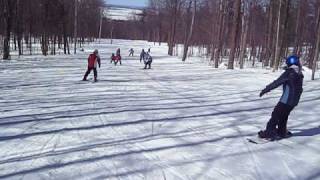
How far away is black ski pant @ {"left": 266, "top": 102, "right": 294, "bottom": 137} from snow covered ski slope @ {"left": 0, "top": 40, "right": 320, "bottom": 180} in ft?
0.92

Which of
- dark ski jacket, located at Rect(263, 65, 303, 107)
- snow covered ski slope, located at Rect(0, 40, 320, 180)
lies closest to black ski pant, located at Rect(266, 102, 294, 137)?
dark ski jacket, located at Rect(263, 65, 303, 107)

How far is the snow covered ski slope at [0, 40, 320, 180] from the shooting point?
7449 millimetres

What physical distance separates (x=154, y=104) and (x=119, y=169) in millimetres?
7751

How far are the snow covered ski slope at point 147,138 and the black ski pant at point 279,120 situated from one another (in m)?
0.28

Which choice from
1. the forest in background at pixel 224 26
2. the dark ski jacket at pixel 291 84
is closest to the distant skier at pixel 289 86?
the dark ski jacket at pixel 291 84

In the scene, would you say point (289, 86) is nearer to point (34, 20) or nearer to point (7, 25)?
point (7, 25)

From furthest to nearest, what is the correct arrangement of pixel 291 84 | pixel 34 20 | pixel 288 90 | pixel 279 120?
pixel 34 20 → pixel 279 120 → pixel 288 90 → pixel 291 84

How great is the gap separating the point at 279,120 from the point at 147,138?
117 inches

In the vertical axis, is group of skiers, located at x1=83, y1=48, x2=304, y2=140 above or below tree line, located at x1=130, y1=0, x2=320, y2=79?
below

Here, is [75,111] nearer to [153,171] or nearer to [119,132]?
[119,132]

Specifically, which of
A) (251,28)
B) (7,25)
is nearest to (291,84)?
(7,25)

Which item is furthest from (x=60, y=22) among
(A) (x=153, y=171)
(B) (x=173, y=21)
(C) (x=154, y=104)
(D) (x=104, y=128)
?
(A) (x=153, y=171)

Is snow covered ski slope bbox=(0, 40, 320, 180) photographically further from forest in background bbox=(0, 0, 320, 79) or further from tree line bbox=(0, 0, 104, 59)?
tree line bbox=(0, 0, 104, 59)

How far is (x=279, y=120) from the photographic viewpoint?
993cm
